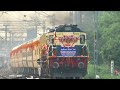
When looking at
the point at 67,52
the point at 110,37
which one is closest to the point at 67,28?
the point at 67,52

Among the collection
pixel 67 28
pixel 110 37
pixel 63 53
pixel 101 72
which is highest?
pixel 67 28

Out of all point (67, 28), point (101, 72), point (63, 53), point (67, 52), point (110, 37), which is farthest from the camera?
point (110, 37)

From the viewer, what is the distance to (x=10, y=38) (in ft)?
95.0

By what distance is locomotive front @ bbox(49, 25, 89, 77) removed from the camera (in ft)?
57.3

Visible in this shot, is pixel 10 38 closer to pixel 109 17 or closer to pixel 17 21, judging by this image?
pixel 17 21

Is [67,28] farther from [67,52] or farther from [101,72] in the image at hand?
[101,72]

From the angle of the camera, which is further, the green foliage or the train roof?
the green foliage

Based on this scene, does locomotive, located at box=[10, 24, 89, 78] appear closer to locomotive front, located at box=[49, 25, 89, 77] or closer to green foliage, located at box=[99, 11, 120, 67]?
locomotive front, located at box=[49, 25, 89, 77]

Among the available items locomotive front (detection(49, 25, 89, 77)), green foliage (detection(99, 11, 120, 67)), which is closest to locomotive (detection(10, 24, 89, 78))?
locomotive front (detection(49, 25, 89, 77))

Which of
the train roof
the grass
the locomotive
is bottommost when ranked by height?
the grass

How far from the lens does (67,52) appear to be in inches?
698
